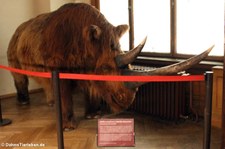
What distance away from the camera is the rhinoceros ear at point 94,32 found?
298cm

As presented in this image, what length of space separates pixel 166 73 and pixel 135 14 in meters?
2.16

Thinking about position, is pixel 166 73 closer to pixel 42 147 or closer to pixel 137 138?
pixel 137 138

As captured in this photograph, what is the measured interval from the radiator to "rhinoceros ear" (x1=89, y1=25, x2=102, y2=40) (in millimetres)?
1028

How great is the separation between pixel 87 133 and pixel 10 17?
2.81 metres

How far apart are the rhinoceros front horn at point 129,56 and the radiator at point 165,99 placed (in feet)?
2.72

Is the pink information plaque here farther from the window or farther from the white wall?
the white wall

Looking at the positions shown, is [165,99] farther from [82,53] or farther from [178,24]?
[82,53]

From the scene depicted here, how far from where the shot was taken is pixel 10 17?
5.03 meters

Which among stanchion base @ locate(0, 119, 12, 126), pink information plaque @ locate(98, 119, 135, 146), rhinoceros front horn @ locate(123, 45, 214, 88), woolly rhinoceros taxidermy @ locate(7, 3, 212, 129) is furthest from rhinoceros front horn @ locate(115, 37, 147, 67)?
stanchion base @ locate(0, 119, 12, 126)

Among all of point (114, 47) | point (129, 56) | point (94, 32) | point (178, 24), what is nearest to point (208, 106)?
point (129, 56)

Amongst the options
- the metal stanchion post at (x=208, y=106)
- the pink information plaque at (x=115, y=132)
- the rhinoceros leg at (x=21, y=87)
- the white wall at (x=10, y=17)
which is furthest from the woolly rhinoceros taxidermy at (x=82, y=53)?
the white wall at (x=10, y=17)

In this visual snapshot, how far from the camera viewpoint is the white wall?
4969 mm

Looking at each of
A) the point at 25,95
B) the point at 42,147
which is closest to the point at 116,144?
the point at 42,147

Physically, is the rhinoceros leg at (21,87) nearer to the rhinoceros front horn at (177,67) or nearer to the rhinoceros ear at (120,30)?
the rhinoceros ear at (120,30)
